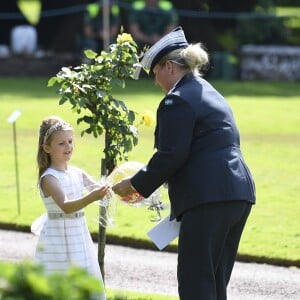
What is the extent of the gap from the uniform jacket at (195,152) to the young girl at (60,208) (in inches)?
32.4

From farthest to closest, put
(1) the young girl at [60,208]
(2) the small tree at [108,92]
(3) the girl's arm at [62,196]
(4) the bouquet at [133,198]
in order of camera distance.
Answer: (2) the small tree at [108,92] < (1) the young girl at [60,208] < (4) the bouquet at [133,198] < (3) the girl's arm at [62,196]

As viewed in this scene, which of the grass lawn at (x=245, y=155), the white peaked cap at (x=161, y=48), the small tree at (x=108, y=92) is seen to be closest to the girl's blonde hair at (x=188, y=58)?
the white peaked cap at (x=161, y=48)

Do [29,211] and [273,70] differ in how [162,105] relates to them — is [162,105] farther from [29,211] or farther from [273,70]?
[273,70]

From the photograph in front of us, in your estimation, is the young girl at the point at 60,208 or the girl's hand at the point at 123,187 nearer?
the girl's hand at the point at 123,187

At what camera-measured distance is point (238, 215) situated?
585 centimetres

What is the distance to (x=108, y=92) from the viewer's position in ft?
23.5

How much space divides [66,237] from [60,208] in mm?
210

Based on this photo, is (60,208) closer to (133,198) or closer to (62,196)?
(62,196)

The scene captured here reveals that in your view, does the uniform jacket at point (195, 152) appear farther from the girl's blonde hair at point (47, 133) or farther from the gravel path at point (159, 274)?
the gravel path at point (159, 274)

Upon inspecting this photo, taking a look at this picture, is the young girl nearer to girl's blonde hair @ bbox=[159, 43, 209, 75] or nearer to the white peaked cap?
the white peaked cap

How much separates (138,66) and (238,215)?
58.2 inches

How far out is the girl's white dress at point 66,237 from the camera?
653cm

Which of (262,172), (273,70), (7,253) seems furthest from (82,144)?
(273,70)

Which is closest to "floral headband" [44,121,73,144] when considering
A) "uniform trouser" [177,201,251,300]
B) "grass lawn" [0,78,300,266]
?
"uniform trouser" [177,201,251,300]
